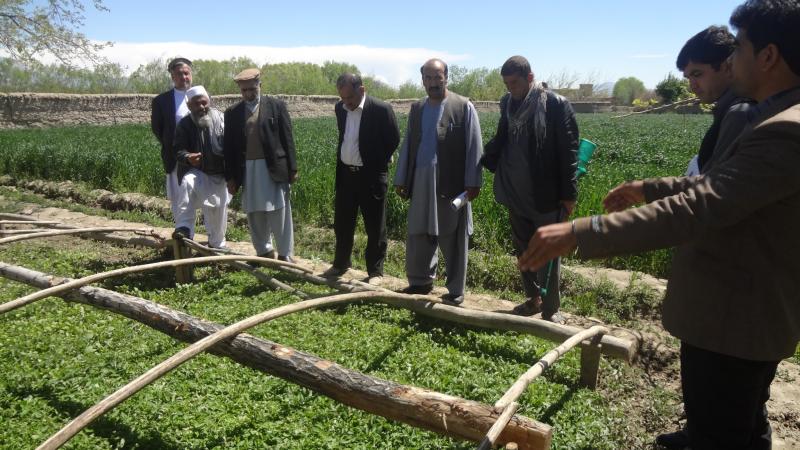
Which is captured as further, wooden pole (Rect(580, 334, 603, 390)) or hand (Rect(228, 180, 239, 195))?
hand (Rect(228, 180, 239, 195))

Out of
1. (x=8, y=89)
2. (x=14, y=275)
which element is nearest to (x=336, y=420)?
(x=14, y=275)

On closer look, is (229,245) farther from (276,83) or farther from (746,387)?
(276,83)

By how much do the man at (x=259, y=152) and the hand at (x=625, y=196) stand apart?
418 cm

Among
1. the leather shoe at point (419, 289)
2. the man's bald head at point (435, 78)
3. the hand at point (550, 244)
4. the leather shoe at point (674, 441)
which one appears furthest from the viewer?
the leather shoe at point (419, 289)

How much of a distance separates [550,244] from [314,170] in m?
→ 8.68

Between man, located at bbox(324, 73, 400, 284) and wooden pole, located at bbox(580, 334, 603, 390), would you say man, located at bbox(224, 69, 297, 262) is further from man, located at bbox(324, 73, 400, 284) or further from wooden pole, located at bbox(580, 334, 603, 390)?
wooden pole, located at bbox(580, 334, 603, 390)

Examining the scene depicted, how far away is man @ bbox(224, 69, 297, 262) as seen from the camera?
597cm

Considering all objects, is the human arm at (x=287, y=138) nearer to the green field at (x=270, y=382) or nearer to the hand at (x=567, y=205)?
the green field at (x=270, y=382)

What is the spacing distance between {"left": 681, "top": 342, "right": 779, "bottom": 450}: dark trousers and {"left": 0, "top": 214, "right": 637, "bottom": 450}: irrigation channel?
0.60 metres

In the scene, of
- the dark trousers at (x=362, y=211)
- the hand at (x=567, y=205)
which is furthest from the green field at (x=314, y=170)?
the dark trousers at (x=362, y=211)

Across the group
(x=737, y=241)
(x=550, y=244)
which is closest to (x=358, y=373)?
(x=550, y=244)

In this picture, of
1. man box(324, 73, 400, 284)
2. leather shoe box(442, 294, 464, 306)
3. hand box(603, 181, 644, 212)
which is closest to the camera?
hand box(603, 181, 644, 212)

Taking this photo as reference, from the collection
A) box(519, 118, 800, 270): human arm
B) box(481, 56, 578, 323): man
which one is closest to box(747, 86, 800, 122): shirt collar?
box(519, 118, 800, 270): human arm

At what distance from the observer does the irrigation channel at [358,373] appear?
92.7 inches
